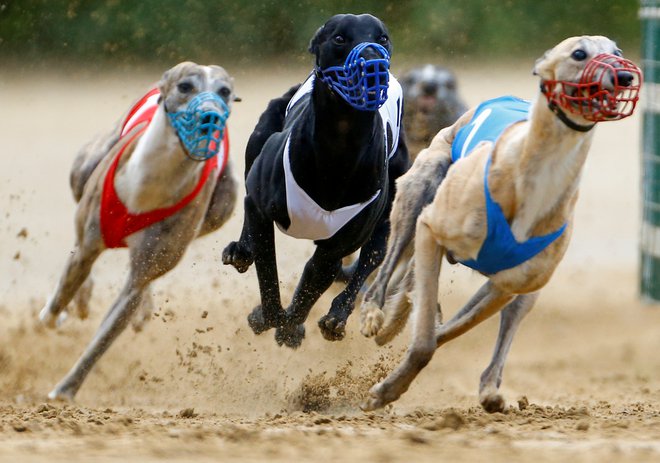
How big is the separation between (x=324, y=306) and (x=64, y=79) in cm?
985

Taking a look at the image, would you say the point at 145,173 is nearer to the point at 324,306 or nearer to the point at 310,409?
the point at 310,409

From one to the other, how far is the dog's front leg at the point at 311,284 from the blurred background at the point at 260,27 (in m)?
6.68

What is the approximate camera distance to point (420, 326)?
12.1 feet

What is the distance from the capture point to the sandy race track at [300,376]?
3154mm

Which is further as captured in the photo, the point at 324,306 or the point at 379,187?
the point at 324,306

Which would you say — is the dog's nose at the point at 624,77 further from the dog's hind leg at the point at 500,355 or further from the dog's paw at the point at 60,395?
the dog's paw at the point at 60,395

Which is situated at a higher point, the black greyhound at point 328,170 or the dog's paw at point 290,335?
the black greyhound at point 328,170

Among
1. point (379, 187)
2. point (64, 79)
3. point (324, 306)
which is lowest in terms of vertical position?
point (324, 306)

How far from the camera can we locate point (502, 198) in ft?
11.7

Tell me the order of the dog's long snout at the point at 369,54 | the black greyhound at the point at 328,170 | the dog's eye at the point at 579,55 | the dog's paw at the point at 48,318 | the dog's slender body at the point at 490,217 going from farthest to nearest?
1. the dog's paw at the point at 48,318
2. the black greyhound at the point at 328,170
3. the dog's long snout at the point at 369,54
4. the dog's slender body at the point at 490,217
5. the dog's eye at the point at 579,55

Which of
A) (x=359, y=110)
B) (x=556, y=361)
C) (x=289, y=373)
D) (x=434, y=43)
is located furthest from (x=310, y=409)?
(x=434, y=43)

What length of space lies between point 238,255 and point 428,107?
1.59 meters

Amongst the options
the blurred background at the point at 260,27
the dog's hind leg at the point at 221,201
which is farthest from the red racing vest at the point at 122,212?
the blurred background at the point at 260,27

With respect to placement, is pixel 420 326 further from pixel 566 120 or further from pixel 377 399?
pixel 566 120
